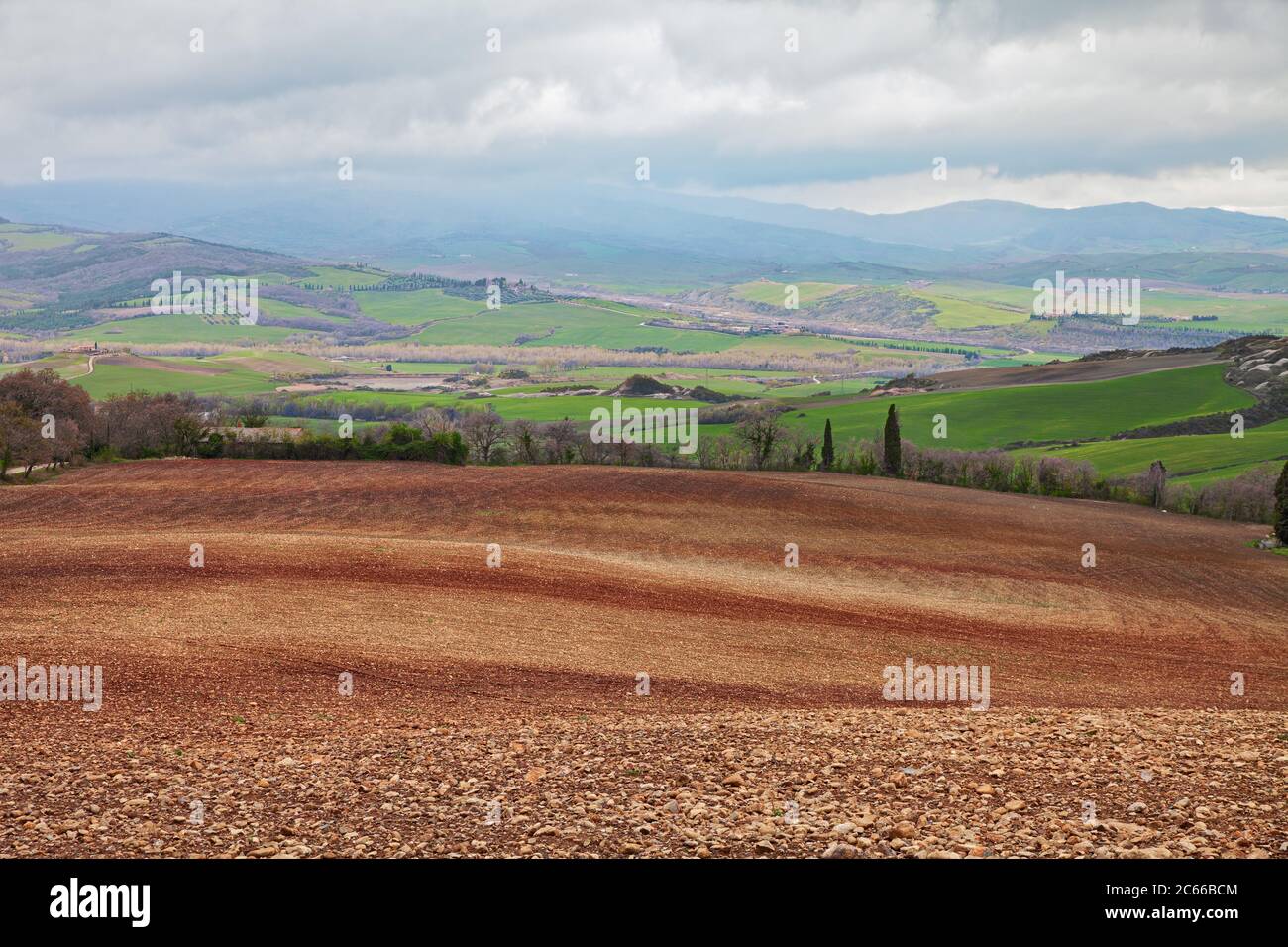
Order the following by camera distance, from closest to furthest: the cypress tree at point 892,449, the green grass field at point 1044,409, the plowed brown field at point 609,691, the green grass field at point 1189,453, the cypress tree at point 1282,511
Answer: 1. the plowed brown field at point 609,691
2. the cypress tree at point 1282,511
3. the cypress tree at point 892,449
4. the green grass field at point 1189,453
5. the green grass field at point 1044,409

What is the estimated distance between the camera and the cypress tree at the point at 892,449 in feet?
268

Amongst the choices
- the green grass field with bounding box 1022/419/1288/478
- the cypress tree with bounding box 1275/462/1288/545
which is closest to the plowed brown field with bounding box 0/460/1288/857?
the cypress tree with bounding box 1275/462/1288/545

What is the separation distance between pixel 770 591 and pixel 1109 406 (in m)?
110

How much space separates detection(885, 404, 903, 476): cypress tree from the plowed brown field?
97.7 feet

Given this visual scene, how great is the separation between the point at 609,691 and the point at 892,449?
65994 millimetres

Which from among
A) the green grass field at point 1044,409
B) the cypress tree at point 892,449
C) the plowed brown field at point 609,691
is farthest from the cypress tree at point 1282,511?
the green grass field at point 1044,409

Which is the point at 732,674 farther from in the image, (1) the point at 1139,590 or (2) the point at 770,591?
(1) the point at 1139,590

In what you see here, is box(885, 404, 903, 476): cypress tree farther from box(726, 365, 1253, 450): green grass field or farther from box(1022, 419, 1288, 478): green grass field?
box(726, 365, 1253, 450): green grass field

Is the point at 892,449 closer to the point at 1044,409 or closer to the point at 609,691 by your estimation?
the point at 1044,409

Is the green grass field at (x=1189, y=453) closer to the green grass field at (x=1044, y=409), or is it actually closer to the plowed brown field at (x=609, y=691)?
the green grass field at (x=1044, y=409)

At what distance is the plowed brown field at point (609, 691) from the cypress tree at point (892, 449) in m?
29.8

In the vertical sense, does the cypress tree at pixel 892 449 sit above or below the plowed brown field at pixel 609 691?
above

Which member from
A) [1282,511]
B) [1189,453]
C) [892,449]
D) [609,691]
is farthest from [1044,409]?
[609,691]

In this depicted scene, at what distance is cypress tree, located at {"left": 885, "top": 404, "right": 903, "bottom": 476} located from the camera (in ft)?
268
